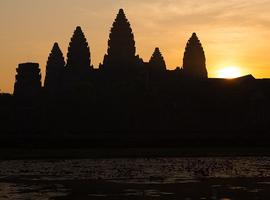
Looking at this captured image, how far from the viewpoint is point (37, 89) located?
134 metres

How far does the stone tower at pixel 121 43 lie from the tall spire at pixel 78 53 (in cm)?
465

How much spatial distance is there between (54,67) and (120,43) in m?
22.4

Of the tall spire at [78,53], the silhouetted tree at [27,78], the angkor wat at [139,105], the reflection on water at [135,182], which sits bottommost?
the reflection on water at [135,182]

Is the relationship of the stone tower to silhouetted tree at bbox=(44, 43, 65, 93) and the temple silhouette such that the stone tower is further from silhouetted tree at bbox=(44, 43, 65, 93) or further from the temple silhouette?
silhouetted tree at bbox=(44, 43, 65, 93)

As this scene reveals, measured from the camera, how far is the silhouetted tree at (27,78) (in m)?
138

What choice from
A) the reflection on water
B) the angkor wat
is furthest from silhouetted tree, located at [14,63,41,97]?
the reflection on water

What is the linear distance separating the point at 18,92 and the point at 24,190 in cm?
10772

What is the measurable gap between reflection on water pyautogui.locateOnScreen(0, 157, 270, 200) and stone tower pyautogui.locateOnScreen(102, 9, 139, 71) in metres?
85.1

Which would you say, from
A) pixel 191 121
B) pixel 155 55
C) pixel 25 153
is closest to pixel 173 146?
pixel 25 153

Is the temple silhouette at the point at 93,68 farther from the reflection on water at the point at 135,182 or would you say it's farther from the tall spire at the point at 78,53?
the reflection on water at the point at 135,182

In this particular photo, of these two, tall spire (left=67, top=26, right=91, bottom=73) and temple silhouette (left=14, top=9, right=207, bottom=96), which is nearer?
temple silhouette (left=14, top=9, right=207, bottom=96)

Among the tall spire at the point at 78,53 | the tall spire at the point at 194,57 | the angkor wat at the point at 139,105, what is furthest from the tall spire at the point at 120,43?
the tall spire at the point at 194,57

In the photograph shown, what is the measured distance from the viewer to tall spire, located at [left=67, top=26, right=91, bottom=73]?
136875mm

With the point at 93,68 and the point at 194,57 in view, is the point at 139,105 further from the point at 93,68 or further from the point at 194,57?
the point at 194,57
